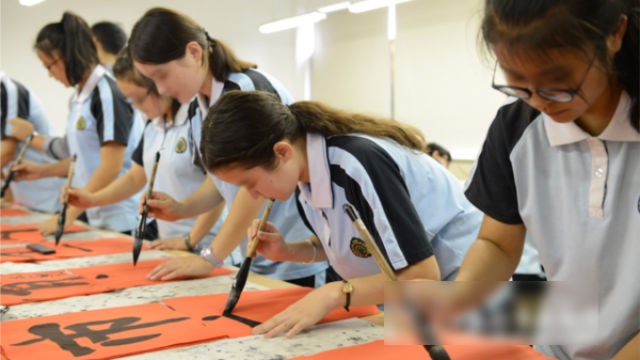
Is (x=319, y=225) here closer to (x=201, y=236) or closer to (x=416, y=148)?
(x=416, y=148)

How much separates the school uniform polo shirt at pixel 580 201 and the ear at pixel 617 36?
124 mm

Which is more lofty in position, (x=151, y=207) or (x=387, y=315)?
(x=387, y=315)

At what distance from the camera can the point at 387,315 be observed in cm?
63

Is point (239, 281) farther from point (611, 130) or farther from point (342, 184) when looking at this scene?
point (611, 130)

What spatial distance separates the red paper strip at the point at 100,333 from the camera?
1033 millimetres

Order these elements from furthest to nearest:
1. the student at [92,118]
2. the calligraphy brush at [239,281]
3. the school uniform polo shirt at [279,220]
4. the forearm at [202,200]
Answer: the student at [92,118] → the forearm at [202,200] → the school uniform polo shirt at [279,220] → the calligraphy brush at [239,281]

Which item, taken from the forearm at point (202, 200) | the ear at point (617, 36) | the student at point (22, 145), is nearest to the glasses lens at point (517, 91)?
the ear at point (617, 36)

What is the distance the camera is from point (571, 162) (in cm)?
98

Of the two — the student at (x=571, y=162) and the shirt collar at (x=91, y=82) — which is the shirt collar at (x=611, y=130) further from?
the shirt collar at (x=91, y=82)

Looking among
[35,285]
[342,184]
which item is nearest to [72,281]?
[35,285]

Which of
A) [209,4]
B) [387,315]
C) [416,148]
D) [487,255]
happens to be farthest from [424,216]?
[209,4]

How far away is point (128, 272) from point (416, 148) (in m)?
0.95

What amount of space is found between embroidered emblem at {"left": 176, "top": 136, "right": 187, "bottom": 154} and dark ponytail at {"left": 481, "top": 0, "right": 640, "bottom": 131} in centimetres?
152

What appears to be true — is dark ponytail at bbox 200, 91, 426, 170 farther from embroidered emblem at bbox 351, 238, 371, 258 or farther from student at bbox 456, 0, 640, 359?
student at bbox 456, 0, 640, 359
